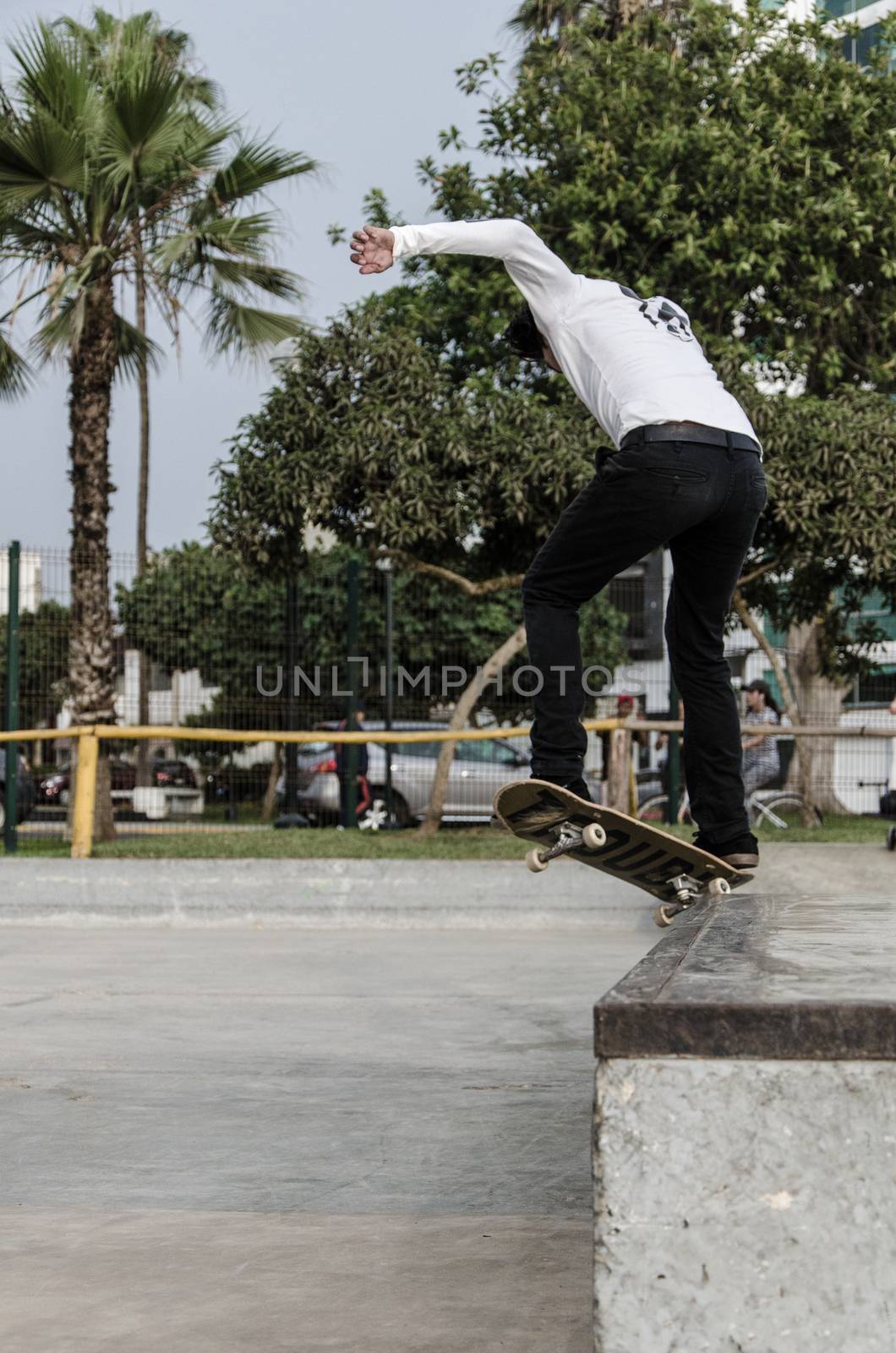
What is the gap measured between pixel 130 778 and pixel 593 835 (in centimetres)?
1352

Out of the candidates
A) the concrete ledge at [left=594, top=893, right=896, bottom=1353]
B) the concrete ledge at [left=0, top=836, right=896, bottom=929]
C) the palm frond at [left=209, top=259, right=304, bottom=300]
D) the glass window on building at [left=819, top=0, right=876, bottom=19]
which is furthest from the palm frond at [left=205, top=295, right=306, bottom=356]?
the glass window on building at [left=819, top=0, right=876, bottom=19]

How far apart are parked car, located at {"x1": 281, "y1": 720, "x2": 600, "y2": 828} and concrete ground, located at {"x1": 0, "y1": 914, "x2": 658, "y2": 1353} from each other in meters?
8.85

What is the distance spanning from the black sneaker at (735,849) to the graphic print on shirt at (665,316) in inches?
56.1

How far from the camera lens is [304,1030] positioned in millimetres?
5016

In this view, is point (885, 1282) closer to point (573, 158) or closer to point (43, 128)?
point (43, 128)

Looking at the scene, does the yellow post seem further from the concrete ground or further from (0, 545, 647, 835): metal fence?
the concrete ground

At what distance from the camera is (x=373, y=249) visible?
3848 millimetres

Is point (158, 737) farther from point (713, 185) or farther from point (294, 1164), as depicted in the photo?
point (713, 185)

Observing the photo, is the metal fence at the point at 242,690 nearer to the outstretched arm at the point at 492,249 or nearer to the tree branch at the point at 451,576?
the tree branch at the point at 451,576

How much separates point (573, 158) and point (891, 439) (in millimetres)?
5201

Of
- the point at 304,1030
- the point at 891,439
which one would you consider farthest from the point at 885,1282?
the point at 891,439

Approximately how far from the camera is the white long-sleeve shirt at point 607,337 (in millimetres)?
3873

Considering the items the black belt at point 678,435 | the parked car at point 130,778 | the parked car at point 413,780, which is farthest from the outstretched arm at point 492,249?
the parked car at point 130,778

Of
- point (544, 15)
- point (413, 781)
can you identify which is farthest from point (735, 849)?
point (544, 15)
